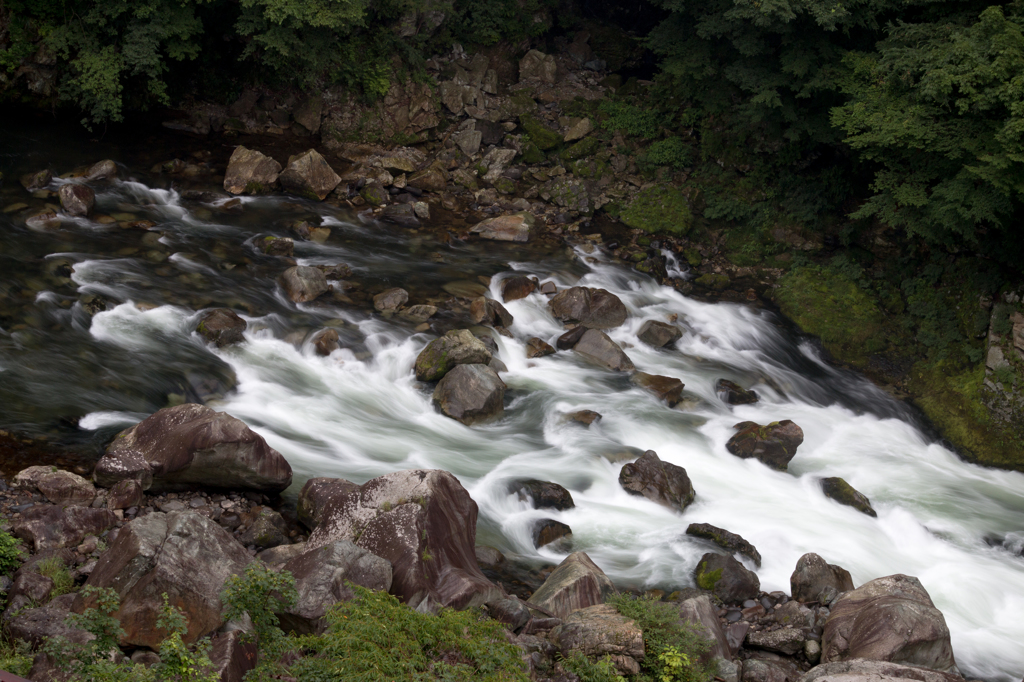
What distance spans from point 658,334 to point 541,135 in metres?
8.10

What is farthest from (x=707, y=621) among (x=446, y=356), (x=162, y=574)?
(x=446, y=356)

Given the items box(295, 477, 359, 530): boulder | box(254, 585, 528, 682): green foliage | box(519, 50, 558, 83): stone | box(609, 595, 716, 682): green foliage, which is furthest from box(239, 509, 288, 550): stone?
box(519, 50, 558, 83): stone

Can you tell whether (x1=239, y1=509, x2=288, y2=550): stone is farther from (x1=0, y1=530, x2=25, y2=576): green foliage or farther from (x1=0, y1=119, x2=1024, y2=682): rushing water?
(x1=0, y1=530, x2=25, y2=576): green foliage

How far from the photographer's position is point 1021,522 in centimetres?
1143

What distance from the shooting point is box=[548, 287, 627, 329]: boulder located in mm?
14914

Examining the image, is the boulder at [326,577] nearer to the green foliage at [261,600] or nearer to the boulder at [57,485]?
the green foliage at [261,600]

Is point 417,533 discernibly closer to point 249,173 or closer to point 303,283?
point 303,283

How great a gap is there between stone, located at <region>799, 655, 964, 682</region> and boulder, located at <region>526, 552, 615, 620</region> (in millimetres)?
2133

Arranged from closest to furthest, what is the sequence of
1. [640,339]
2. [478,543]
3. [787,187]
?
[478,543]
[640,339]
[787,187]

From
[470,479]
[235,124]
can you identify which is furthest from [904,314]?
[235,124]

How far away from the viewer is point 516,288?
15.2 metres

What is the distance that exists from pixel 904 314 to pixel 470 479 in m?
11.2

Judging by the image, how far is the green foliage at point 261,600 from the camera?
17.3 feet

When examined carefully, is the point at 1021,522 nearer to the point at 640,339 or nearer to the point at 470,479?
the point at 640,339
